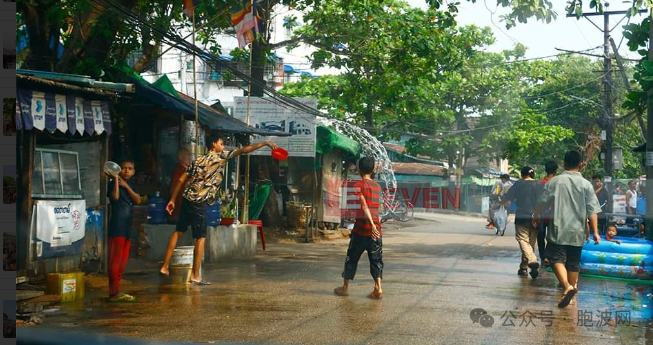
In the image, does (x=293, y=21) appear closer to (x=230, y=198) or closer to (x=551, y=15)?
(x=230, y=198)

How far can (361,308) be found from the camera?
29.5 feet

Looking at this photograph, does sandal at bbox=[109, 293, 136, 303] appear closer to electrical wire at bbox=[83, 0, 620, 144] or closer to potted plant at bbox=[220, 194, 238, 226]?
electrical wire at bbox=[83, 0, 620, 144]

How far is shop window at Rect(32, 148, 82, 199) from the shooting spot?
10.6 meters

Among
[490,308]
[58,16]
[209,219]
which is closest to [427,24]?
[209,219]

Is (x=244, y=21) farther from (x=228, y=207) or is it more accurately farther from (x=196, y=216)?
(x=196, y=216)

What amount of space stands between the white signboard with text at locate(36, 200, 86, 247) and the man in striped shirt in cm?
369

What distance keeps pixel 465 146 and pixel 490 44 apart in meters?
12.5

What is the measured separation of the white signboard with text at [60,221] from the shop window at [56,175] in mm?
259

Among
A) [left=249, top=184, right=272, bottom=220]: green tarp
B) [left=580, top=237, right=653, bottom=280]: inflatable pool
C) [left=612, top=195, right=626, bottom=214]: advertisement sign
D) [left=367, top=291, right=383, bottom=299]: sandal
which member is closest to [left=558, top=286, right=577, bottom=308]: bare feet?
[left=367, top=291, right=383, bottom=299]: sandal

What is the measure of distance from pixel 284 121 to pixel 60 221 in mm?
9335

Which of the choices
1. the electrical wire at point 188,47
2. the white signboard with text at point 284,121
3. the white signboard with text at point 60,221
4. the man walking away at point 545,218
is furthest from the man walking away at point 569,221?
the white signboard with text at point 284,121

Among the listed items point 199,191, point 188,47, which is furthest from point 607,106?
point 199,191

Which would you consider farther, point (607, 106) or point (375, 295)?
point (607, 106)

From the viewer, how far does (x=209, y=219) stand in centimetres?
1436
